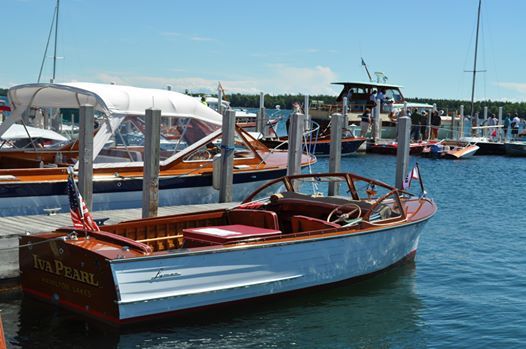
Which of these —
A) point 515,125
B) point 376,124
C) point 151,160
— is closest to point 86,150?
point 151,160

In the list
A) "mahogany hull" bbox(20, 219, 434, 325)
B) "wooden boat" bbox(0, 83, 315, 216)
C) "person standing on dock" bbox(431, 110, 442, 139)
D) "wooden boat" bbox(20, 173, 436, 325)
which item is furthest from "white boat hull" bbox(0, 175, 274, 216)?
"person standing on dock" bbox(431, 110, 442, 139)

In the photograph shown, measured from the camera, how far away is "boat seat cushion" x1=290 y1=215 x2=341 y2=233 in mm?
10734

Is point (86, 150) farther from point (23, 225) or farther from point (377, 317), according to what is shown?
point (377, 317)

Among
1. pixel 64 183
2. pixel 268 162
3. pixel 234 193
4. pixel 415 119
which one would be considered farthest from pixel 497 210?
pixel 415 119

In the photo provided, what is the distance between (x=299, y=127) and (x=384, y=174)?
53.9 ft

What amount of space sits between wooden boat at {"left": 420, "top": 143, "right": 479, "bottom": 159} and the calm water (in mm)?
22460

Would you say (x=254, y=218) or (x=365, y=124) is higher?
(x=365, y=124)

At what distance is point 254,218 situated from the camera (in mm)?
11250

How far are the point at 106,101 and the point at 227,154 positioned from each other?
2.46 meters

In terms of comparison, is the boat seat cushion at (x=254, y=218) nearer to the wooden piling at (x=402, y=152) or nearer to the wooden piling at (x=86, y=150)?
the wooden piling at (x=86, y=150)

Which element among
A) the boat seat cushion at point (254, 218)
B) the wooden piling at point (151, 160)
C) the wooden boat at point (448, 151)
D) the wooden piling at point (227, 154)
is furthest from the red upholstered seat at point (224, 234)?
the wooden boat at point (448, 151)

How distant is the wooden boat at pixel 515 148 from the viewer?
40344 millimetres

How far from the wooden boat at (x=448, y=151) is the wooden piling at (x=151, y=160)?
28.1m

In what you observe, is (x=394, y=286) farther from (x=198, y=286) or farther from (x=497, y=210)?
(x=497, y=210)
